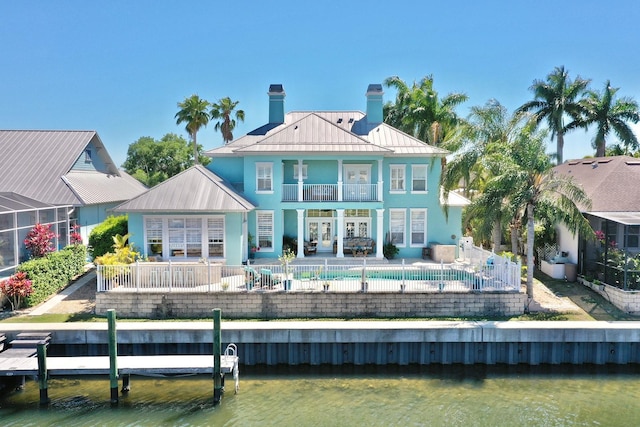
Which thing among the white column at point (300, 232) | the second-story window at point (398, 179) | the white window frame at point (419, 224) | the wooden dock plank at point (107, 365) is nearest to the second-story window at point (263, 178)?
the white column at point (300, 232)

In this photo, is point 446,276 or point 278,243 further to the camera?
point 278,243

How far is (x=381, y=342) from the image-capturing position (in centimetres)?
1650

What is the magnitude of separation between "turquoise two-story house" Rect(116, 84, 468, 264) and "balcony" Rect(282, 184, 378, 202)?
5 cm

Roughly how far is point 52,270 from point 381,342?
13.6m

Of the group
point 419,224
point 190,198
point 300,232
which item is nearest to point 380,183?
point 419,224

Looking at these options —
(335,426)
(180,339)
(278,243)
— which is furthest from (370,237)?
(335,426)

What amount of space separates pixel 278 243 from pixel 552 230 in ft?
44.1

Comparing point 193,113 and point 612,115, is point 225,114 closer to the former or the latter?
point 193,113

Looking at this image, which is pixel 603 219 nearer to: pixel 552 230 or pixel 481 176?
pixel 552 230

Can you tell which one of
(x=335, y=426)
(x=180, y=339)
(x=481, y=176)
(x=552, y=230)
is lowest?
(x=335, y=426)

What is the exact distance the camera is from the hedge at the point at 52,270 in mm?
19031

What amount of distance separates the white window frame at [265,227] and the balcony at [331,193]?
1164 mm

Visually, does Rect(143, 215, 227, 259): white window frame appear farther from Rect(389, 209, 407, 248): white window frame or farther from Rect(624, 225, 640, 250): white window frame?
Rect(624, 225, 640, 250): white window frame

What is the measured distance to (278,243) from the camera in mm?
24906
